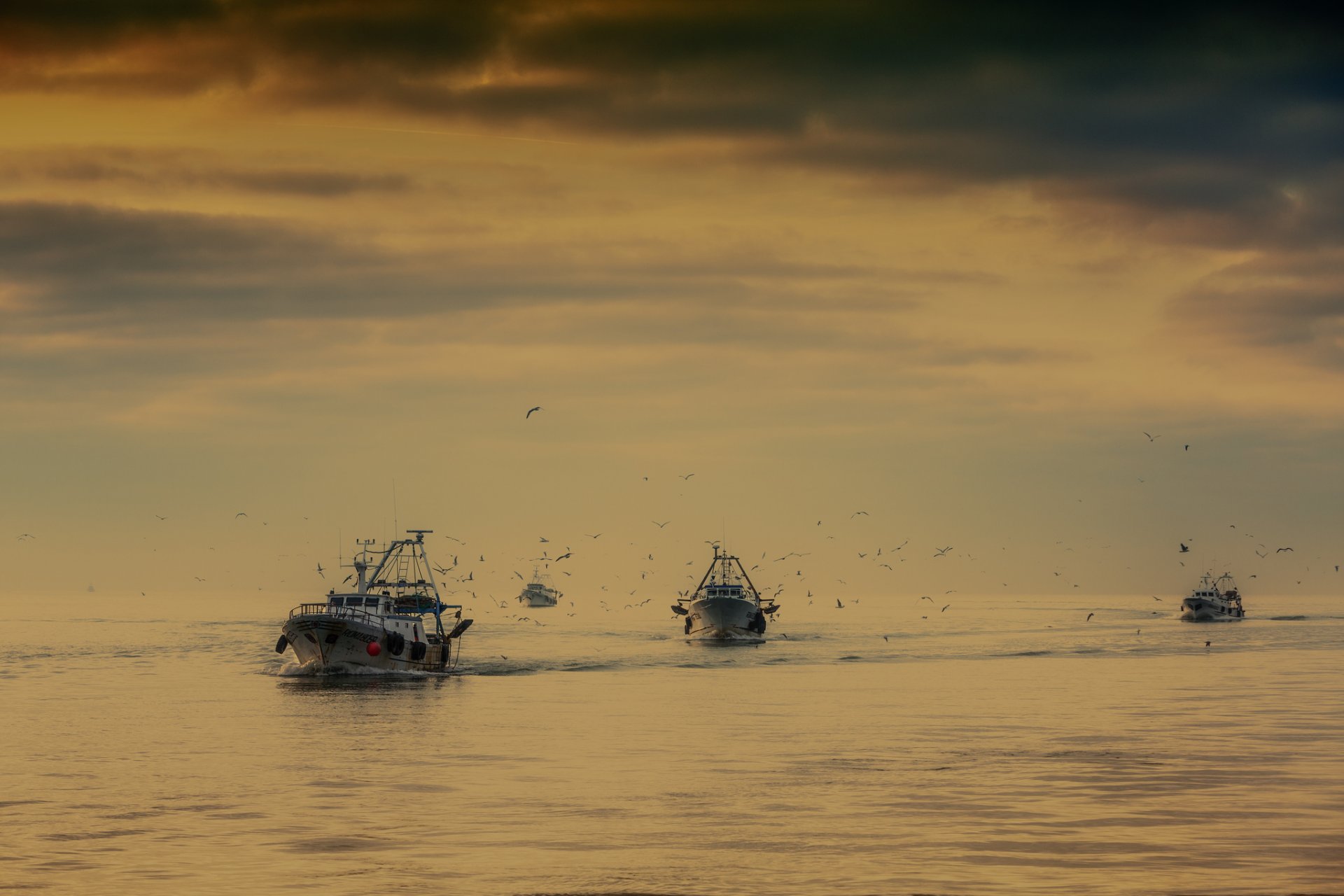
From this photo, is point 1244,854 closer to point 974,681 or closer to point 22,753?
point 22,753

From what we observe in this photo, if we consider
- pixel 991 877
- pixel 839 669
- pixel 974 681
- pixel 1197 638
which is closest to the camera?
pixel 991 877

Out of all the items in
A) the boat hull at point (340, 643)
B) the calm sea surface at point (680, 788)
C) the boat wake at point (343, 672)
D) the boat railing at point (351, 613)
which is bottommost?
the calm sea surface at point (680, 788)

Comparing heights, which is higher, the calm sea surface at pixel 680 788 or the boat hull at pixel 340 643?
the boat hull at pixel 340 643

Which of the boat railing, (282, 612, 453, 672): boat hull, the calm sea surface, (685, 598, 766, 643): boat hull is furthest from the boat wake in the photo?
(685, 598, 766, 643): boat hull

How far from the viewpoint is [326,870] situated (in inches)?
1225

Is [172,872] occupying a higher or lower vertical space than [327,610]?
lower

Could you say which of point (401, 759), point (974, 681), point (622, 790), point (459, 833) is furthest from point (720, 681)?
point (459, 833)

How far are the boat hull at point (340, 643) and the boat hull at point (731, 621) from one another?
6282 cm

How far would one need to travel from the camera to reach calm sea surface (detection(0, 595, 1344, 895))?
3070cm

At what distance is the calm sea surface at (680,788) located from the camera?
3070cm

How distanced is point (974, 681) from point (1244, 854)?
6597cm

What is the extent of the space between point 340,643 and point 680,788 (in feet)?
189

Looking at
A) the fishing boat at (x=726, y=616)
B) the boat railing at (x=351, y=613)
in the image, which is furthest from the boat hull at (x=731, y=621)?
the boat railing at (x=351, y=613)

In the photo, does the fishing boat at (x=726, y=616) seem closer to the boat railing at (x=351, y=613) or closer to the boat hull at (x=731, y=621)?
the boat hull at (x=731, y=621)
